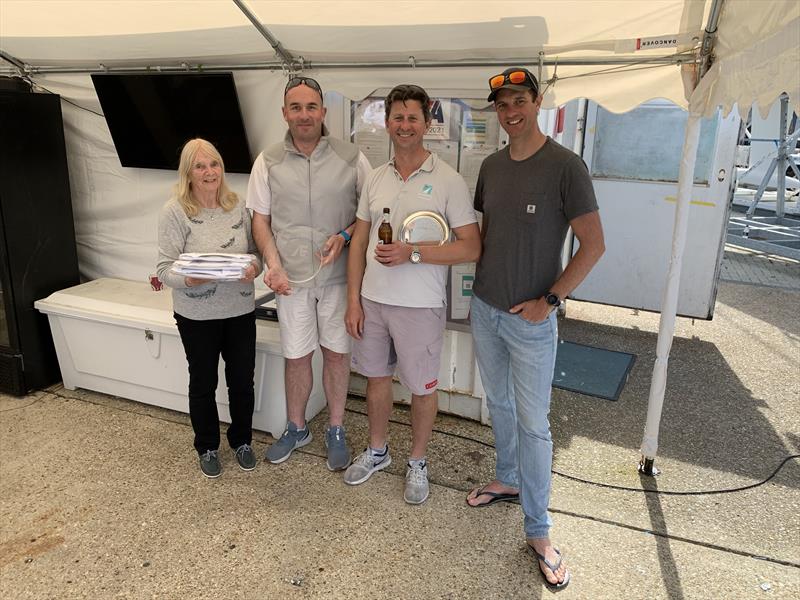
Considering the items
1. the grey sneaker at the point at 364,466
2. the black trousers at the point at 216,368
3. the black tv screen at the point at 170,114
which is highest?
the black tv screen at the point at 170,114

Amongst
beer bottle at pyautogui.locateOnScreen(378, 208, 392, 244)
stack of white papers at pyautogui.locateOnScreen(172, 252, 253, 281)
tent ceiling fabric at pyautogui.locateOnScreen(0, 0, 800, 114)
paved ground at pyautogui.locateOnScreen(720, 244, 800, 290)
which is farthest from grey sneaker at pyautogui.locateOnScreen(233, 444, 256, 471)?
paved ground at pyautogui.locateOnScreen(720, 244, 800, 290)

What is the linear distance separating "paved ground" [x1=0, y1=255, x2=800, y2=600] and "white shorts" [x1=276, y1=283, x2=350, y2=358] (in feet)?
2.31

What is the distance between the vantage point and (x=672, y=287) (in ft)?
9.40

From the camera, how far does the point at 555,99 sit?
310 centimetres

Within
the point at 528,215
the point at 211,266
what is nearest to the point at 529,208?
the point at 528,215

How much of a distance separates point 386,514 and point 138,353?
1.97 metres

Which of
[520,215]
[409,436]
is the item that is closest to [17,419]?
[409,436]

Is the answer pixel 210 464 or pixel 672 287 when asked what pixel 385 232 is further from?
pixel 210 464

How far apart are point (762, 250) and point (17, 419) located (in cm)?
940

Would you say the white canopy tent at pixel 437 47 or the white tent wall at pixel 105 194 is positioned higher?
the white canopy tent at pixel 437 47

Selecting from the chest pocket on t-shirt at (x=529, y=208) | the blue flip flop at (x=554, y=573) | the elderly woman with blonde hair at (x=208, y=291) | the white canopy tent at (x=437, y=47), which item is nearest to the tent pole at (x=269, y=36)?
the white canopy tent at (x=437, y=47)

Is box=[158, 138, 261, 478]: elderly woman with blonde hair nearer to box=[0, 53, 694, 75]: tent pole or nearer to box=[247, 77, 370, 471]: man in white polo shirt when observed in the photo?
box=[247, 77, 370, 471]: man in white polo shirt

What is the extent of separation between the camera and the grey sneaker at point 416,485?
2.90 meters

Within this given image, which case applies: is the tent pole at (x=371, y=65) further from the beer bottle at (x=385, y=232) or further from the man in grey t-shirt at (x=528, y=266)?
the beer bottle at (x=385, y=232)
